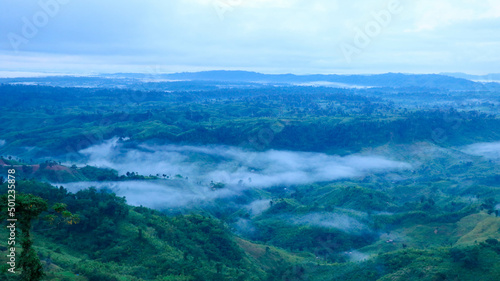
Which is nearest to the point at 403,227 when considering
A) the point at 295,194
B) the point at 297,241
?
the point at 297,241

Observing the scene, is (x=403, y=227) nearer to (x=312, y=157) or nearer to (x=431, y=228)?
(x=431, y=228)

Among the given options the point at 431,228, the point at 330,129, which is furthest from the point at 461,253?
the point at 330,129

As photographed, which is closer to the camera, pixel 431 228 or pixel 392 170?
pixel 431 228

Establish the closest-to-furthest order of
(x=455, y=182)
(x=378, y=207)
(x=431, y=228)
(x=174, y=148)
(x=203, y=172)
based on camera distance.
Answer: (x=431, y=228)
(x=378, y=207)
(x=455, y=182)
(x=203, y=172)
(x=174, y=148)

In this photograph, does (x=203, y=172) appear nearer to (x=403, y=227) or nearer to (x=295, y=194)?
(x=295, y=194)

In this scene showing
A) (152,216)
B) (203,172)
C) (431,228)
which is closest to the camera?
(152,216)

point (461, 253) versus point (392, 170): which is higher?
point (461, 253)

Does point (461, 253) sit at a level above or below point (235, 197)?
above

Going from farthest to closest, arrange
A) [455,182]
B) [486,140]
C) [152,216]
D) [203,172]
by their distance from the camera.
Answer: [486,140] → [203,172] → [455,182] → [152,216]

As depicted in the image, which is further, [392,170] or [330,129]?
[330,129]
